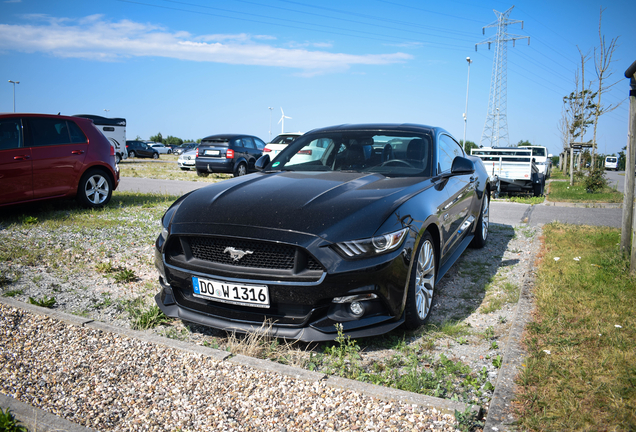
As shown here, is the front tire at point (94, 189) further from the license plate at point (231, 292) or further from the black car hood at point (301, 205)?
the license plate at point (231, 292)

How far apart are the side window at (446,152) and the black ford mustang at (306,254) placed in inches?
22.2

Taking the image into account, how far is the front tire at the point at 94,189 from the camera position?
8109 mm

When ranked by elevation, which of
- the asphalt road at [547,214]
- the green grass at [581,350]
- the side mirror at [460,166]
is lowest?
the green grass at [581,350]

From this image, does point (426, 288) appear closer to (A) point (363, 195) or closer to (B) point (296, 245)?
(A) point (363, 195)

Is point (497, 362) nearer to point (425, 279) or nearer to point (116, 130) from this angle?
point (425, 279)

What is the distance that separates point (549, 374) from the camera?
2.58 m

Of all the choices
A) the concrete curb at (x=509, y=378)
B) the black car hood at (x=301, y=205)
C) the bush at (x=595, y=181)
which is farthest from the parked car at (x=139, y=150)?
the concrete curb at (x=509, y=378)

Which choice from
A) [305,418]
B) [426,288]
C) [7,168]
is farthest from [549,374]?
[7,168]

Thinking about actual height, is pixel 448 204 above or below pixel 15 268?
above

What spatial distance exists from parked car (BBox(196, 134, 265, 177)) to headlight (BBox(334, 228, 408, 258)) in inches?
567

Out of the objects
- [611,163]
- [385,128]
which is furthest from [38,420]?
[611,163]

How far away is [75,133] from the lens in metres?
7.93

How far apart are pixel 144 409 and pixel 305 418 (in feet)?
2.72

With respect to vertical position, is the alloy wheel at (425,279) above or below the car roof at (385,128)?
below
